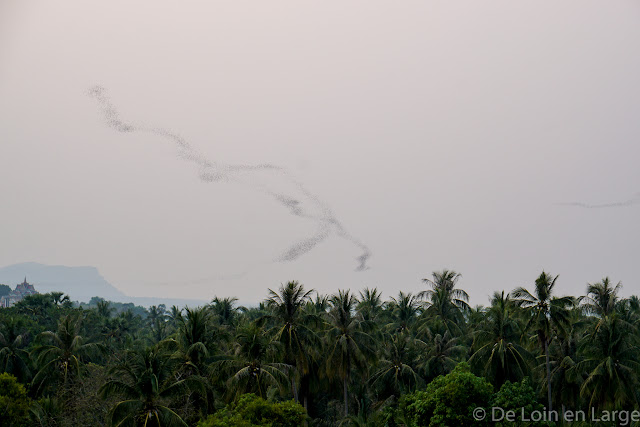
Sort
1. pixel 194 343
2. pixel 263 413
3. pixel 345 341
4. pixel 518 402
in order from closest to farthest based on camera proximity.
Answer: pixel 518 402, pixel 263 413, pixel 194 343, pixel 345 341

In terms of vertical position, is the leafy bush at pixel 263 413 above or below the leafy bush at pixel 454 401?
below

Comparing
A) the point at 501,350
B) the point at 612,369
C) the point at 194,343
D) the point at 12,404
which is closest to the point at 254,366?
the point at 194,343

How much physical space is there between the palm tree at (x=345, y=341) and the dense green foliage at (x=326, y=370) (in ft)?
0.34

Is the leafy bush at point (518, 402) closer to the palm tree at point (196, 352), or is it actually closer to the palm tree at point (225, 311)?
the palm tree at point (196, 352)

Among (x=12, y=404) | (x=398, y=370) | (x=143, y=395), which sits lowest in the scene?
(x=12, y=404)

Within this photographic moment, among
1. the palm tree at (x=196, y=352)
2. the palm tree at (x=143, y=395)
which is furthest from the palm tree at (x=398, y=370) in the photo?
the palm tree at (x=143, y=395)

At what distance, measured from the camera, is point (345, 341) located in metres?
46.8

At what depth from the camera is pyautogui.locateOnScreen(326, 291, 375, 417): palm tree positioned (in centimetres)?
4697

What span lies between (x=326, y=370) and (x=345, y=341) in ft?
9.89

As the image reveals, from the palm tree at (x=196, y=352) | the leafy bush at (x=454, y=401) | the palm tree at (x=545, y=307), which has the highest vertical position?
the palm tree at (x=545, y=307)

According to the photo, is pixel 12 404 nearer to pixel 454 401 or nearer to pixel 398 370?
pixel 398 370

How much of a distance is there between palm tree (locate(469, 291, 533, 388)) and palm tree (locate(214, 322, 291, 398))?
1683 cm

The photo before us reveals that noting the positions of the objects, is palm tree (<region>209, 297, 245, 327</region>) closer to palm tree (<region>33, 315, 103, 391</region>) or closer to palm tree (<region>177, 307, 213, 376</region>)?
palm tree (<region>33, 315, 103, 391</region>)

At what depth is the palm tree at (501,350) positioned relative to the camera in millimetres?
45094
